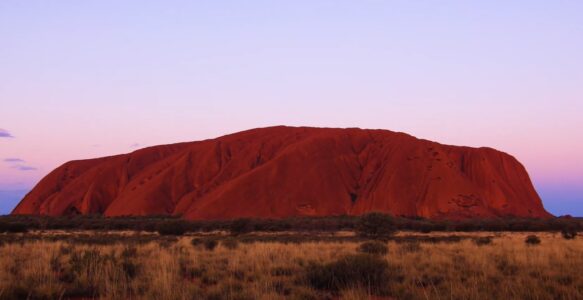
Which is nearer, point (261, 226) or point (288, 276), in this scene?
point (288, 276)

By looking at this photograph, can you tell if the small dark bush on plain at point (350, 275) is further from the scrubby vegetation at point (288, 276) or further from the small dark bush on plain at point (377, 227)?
the small dark bush on plain at point (377, 227)

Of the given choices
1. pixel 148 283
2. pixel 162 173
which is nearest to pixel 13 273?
pixel 148 283

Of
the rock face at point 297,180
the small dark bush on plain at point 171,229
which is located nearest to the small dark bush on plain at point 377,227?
the small dark bush on plain at point 171,229

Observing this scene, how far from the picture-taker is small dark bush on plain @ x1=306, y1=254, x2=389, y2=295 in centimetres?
970

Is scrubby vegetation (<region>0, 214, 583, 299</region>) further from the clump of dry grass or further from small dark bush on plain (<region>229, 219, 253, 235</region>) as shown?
small dark bush on plain (<region>229, 219, 253, 235</region>)

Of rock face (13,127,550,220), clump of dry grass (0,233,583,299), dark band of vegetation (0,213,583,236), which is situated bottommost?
clump of dry grass (0,233,583,299)

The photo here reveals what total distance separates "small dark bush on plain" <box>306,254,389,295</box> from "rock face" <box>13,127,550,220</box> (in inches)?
2060

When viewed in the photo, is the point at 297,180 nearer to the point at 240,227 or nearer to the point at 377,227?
the point at 240,227

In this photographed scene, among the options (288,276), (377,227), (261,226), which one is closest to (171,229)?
(261,226)

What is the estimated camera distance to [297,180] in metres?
68.6

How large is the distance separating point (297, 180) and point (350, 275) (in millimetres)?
58404

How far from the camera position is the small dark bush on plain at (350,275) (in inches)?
382

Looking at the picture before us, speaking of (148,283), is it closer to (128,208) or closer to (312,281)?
(312,281)

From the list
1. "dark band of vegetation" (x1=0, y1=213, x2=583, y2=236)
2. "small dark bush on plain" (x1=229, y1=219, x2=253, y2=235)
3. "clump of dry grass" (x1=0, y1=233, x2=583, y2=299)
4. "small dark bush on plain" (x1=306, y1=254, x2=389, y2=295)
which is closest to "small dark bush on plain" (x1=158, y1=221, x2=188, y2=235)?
"dark band of vegetation" (x1=0, y1=213, x2=583, y2=236)
